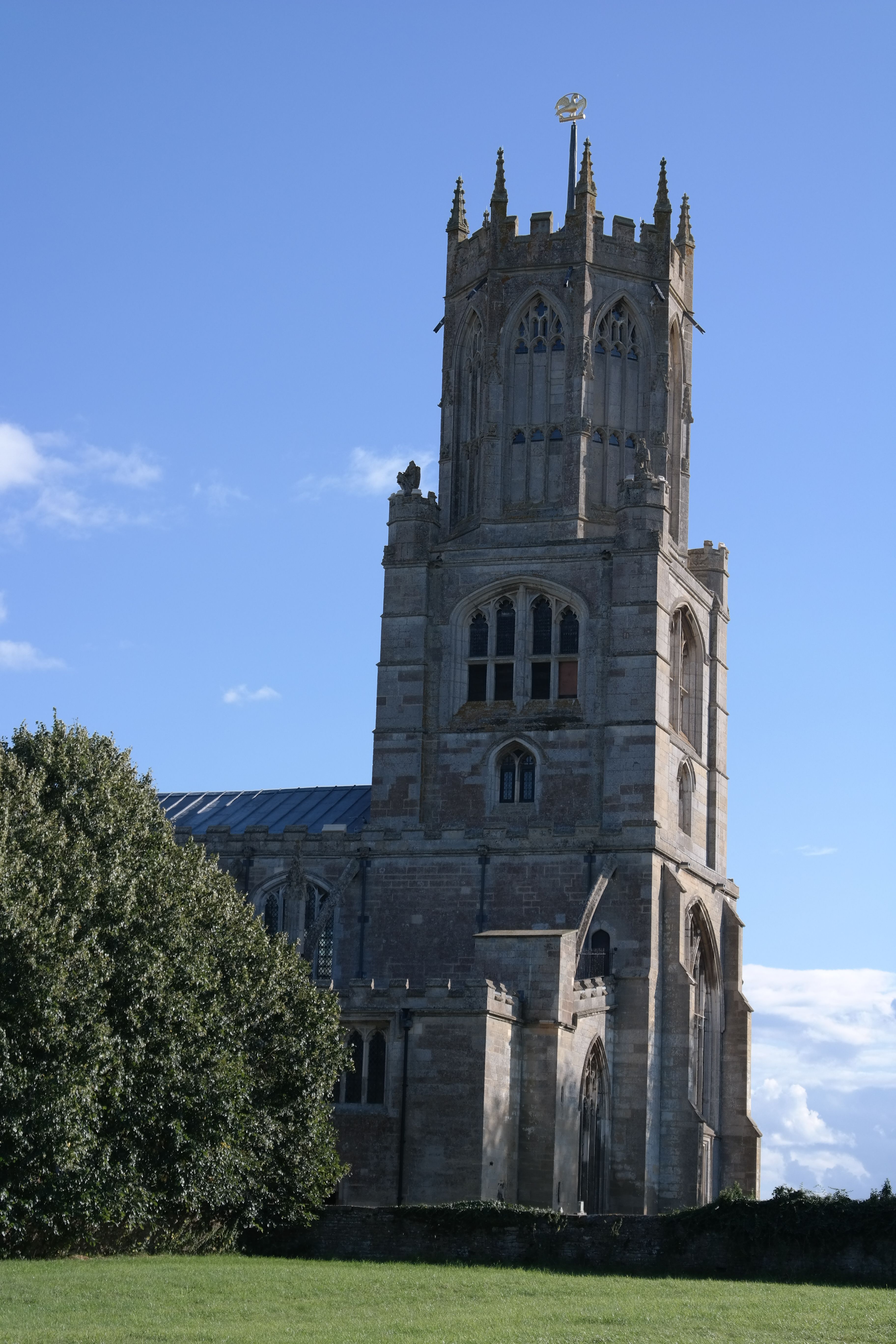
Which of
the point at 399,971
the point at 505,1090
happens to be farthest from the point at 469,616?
the point at 505,1090

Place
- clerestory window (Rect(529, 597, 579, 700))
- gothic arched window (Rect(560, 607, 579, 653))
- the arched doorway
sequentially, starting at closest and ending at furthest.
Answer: the arched doorway, clerestory window (Rect(529, 597, 579, 700)), gothic arched window (Rect(560, 607, 579, 653))

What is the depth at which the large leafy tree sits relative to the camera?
39.1m

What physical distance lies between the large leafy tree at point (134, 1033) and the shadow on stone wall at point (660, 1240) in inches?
88.9

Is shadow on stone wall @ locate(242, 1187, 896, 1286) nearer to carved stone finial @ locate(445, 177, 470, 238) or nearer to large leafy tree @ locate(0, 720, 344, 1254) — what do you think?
large leafy tree @ locate(0, 720, 344, 1254)

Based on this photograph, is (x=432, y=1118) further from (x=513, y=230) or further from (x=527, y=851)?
(x=513, y=230)

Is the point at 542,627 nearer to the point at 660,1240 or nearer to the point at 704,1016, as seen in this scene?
the point at 704,1016

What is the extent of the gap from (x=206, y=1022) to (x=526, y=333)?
29903mm

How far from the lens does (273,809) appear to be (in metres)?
67.1

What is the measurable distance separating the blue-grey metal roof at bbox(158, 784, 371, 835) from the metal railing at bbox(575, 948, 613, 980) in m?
9.20

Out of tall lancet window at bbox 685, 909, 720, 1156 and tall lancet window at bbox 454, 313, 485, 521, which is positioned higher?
tall lancet window at bbox 454, 313, 485, 521

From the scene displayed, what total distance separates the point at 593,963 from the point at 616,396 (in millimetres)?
18816

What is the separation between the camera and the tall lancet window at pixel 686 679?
62562 mm

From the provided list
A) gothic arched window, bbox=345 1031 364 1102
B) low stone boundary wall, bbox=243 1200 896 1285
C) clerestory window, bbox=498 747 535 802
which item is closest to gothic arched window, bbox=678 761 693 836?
clerestory window, bbox=498 747 535 802

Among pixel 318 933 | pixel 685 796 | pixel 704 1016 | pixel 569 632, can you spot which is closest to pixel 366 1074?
pixel 318 933
